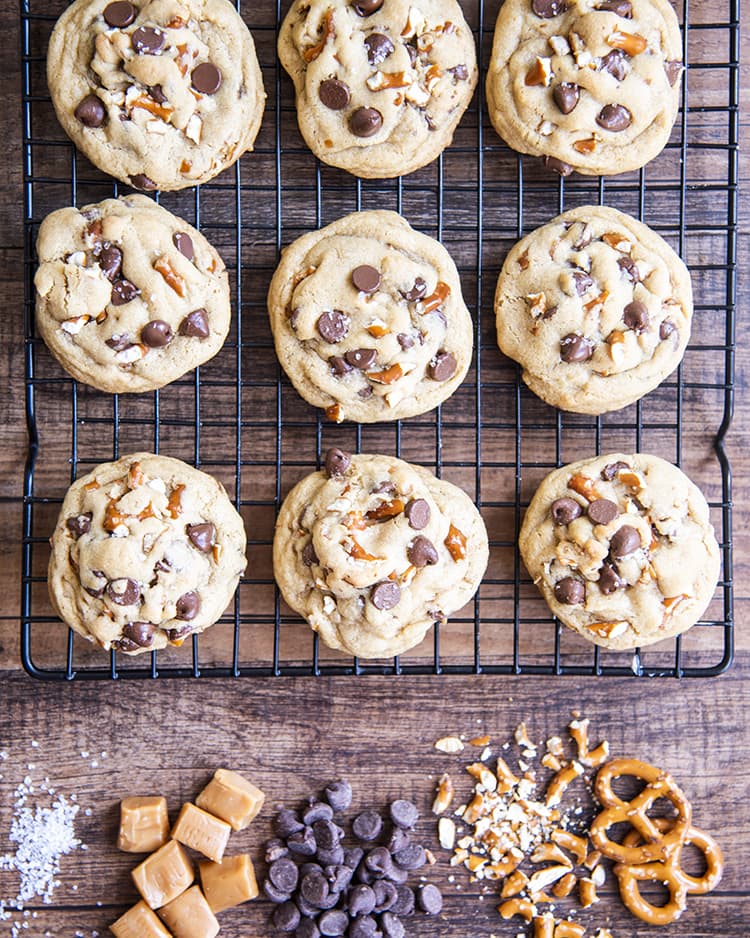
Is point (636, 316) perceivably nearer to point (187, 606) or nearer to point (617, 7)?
point (617, 7)

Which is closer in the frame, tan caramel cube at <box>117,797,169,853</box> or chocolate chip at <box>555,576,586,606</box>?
chocolate chip at <box>555,576,586,606</box>

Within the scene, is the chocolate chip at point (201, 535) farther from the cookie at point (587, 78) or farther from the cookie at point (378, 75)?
the cookie at point (587, 78)

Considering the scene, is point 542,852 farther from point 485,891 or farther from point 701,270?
point 701,270

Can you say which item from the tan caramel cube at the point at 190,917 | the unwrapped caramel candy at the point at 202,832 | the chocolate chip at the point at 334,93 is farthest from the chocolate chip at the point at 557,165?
the tan caramel cube at the point at 190,917

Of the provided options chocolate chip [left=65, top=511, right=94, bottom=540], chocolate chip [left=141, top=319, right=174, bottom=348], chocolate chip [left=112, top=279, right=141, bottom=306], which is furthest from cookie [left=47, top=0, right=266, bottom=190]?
chocolate chip [left=65, top=511, right=94, bottom=540]

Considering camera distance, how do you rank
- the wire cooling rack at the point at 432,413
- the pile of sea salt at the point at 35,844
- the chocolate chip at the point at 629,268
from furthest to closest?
the pile of sea salt at the point at 35,844 → the wire cooling rack at the point at 432,413 → the chocolate chip at the point at 629,268

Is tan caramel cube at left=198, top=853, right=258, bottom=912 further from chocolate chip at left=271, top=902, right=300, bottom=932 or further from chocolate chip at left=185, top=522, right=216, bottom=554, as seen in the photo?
chocolate chip at left=185, top=522, right=216, bottom=554
